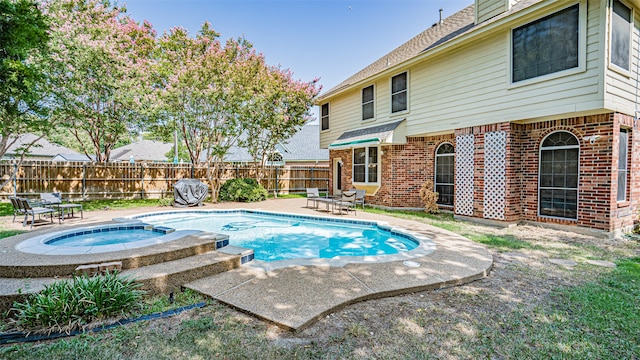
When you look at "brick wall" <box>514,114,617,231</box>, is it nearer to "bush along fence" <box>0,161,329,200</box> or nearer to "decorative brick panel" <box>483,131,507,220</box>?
"decorative brick panel" <box>483,131,507,220</box>

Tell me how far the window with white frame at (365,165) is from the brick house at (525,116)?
3.35 ft

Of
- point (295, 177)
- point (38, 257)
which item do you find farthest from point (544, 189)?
point (295, 177)

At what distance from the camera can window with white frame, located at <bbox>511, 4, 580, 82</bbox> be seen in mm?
7965

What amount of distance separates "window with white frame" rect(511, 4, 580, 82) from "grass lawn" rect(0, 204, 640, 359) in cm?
595

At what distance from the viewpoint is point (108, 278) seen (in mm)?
4066

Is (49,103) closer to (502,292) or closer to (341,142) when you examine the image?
(341,142)

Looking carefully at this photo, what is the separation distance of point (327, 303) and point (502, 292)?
8.78ft

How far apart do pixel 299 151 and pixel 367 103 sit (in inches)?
623

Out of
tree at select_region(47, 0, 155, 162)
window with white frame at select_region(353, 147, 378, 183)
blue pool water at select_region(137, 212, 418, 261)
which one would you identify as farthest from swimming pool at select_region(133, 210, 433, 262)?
tree at select_region(47, 0, 155, 162)

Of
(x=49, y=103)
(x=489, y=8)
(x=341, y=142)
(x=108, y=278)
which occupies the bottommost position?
(x=108, y=278)

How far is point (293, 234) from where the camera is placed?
1013cm

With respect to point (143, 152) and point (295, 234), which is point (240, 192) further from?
point (143, 152)

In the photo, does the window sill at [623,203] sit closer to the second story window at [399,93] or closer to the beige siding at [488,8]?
the beige siding at [488,8]

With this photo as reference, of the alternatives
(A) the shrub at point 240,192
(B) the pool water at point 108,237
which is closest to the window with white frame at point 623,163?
(B) the pool water at point 108,237
